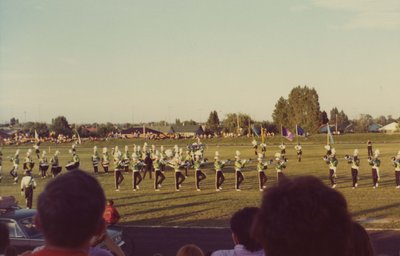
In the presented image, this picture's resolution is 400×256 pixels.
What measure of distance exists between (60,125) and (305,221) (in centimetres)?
13140

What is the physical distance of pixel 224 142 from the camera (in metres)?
85.8

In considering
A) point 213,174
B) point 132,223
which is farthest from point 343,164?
point 132,223

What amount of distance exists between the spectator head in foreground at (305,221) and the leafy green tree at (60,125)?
126650mm

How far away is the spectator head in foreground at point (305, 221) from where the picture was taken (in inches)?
84.4

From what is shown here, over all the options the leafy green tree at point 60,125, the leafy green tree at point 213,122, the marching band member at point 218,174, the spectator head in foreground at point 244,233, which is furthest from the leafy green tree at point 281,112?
the spectator head in foreground at point 244,233

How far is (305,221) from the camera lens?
2.15m

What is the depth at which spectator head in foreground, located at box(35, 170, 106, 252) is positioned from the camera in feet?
8.13

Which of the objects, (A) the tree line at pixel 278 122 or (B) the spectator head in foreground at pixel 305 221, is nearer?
(B) the spectator head in foreground at pixel 305 221

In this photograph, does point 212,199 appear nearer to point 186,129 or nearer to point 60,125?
point 60,125

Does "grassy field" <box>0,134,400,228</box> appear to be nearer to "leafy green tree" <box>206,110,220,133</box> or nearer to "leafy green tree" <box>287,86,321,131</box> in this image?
"leafy green tree" <box>287,86,321,131</box>

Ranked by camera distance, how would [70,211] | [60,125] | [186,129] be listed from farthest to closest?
[186,129], [60,125], [70,211]

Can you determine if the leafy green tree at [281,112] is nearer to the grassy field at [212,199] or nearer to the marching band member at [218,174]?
the grassy field at [212,199]

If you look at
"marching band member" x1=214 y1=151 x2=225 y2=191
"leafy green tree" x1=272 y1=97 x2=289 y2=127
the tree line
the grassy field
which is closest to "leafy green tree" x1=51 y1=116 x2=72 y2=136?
the tree line

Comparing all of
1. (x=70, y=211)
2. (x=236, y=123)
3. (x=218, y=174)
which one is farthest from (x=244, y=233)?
(x=236, y=123)
